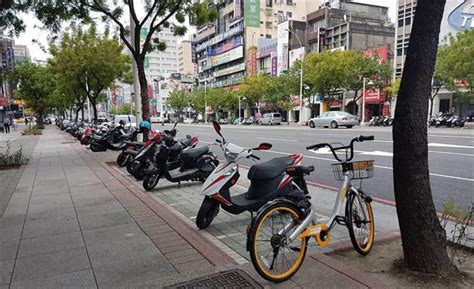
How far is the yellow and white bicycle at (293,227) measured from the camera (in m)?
3.33

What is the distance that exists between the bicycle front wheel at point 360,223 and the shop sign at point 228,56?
227ft

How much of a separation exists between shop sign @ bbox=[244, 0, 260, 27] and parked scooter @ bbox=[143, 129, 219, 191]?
2557 inches

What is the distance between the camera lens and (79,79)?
73.5 feet

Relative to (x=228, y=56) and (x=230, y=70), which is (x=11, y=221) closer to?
(x=230, y=70)

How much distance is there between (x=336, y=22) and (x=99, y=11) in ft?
156

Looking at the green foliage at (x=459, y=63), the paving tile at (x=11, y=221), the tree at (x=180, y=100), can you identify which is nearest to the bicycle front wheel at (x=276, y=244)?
the paving tile at (x=11, y=221)

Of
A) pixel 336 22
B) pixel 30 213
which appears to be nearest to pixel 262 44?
pixel 336 22

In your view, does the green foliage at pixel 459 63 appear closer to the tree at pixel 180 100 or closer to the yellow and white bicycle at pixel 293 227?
the yellow and white bicycle at pixel 293 227

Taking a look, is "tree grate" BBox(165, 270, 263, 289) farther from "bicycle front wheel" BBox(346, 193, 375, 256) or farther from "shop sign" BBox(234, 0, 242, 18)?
"shop sign" BBox(234, 0, 242, 18)

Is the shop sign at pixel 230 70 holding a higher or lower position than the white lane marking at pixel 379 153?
higher

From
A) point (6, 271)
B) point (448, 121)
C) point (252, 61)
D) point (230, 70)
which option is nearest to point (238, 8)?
point (230, 70)

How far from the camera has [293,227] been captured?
3516 mm

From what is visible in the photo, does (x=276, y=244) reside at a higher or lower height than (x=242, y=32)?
lower

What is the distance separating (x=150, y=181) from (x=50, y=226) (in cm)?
249
